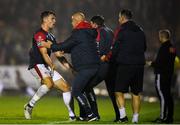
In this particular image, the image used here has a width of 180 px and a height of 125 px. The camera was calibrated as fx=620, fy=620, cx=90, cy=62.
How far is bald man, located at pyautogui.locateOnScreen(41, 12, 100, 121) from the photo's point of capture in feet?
39.3

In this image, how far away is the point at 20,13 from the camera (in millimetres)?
32469

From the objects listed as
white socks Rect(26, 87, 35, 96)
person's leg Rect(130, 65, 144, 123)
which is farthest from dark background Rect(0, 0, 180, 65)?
person's leg Rect(130, 65, 144, 123)

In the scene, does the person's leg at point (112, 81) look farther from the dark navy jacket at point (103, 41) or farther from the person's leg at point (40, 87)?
the person's leg at point (40, 87)

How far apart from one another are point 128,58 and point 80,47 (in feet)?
3.12

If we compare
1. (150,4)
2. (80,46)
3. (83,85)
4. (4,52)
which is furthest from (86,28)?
(150,4)

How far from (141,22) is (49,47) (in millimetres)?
18802

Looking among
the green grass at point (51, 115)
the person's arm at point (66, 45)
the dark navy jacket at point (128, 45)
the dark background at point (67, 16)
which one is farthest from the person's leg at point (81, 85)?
the dark background at point (67, 16)

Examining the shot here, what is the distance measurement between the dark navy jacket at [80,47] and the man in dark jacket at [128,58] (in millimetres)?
487

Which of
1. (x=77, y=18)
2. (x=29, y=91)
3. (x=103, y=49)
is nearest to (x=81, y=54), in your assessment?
(x=77, y=18)

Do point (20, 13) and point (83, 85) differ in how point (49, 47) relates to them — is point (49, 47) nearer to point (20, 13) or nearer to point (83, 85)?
point (83, 85)

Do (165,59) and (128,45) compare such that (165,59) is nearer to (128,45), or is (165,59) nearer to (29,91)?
(128,45)

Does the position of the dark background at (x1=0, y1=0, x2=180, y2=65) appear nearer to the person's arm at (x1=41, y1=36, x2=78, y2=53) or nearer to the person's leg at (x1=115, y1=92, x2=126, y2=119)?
the person's leg at (x1=115, y1=92, x2=126, y2=119)

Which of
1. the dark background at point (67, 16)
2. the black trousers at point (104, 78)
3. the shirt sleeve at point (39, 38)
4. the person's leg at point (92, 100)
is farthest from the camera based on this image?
the dark background at point (67, 16)

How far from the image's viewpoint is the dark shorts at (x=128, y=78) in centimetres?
1202
